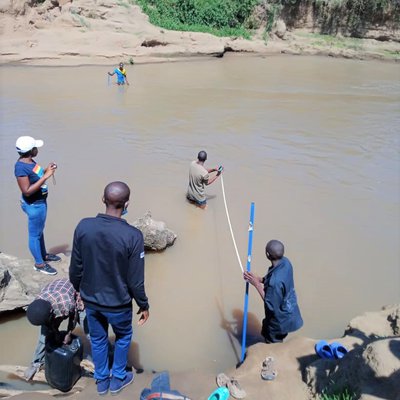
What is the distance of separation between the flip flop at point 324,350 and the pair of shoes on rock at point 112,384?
5.51 feet

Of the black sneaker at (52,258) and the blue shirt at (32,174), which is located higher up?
the blue shirt at (32,174)

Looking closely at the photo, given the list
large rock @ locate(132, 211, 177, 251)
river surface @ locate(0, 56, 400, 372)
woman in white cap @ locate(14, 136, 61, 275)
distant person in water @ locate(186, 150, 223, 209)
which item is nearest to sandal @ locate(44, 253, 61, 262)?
woman in white cap @ locate(14, 136, 61, 275)

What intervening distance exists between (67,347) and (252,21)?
28313mm

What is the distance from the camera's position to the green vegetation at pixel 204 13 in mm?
26141

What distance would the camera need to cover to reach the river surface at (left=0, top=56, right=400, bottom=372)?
209 inches

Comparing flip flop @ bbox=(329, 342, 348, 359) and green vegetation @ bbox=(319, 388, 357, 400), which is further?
flip flop @ bbox=(329, 342, 348, 359)

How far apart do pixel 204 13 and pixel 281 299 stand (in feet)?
85.6

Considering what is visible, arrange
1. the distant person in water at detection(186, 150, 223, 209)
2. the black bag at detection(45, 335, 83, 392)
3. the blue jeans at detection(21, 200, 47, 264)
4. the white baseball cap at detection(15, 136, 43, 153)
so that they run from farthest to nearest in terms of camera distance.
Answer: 1. the distant person in water at detection(186, 150, 223, 209)
2. the blue jeans at detection(21, 200, 47, 264)
3. the white baseball cap at detection(15, 136, 43, 153)
4. the black bag at detection(45, 335, 83, 392)

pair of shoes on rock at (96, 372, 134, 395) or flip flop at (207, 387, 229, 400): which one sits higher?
flip flop at (207, 387, 229, 400)

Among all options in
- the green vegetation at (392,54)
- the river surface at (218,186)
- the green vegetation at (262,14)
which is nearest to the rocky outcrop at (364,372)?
the river surface at (218,186)

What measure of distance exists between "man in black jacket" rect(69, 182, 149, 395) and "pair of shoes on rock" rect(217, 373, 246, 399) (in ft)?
3.05

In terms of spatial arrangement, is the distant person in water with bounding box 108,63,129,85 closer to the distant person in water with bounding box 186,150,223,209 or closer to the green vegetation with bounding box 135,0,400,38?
the green vegetation with bounding box 135,0,400,38

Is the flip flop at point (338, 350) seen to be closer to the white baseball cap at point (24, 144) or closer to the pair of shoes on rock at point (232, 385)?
the pair of shoes on rock at point (232, 385)

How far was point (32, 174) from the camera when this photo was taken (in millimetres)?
4656
